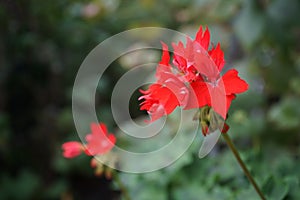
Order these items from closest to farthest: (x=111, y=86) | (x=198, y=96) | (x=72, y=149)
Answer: (x=198, y=96) < (x=72, y=149) < (x=111, y=86)

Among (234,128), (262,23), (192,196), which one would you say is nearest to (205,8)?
(262,23)

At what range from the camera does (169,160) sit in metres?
1.00

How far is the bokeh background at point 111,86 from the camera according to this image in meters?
0.98

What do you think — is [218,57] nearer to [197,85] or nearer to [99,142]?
[197,85]

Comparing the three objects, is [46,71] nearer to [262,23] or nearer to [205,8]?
[205,8]

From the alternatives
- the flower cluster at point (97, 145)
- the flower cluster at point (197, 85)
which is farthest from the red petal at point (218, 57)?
the flower cluster at point (97, 145)

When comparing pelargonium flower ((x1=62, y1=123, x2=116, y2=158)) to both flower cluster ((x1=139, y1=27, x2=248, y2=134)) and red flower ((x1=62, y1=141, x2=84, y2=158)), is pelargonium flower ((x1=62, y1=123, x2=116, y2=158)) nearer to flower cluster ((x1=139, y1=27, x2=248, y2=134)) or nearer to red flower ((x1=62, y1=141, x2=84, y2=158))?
red flower ((x1=62, y1=141, x2=84, y2=158))

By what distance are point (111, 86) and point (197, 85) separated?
5.74 ft

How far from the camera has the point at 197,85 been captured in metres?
0.49

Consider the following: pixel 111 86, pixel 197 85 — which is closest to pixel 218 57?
pixel 197 85

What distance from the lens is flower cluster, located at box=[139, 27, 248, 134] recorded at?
1.57ft

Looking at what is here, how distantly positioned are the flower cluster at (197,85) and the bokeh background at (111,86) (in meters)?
0.37

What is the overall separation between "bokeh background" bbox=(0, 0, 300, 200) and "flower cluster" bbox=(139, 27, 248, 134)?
37cm

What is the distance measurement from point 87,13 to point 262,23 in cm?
93
